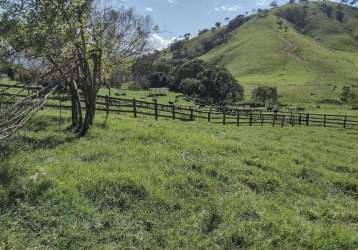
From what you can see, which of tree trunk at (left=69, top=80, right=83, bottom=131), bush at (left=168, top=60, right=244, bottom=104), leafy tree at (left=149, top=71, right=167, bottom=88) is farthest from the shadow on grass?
leafy tree at (left=149, top=71, right=167, bottom=88)

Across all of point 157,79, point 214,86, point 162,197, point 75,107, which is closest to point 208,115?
point 75,107

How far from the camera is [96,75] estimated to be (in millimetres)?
19875

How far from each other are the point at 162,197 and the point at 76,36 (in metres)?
8.65

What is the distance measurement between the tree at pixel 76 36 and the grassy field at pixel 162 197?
3.00 m

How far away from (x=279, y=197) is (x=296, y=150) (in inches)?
334

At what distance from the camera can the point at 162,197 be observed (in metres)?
12.0

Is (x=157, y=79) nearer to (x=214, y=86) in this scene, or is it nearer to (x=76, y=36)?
(x=214, y=86)

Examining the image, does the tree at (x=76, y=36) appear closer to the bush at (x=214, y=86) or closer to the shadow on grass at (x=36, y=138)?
the shadow on grass at (x=36, y=138)

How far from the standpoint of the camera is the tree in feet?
49.4

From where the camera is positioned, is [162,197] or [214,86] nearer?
[162,197]

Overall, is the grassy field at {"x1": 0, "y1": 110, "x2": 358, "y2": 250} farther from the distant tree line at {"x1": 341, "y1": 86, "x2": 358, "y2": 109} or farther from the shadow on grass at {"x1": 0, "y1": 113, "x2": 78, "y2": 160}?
the distant tree line at {"x1": 341, "y1": 86, "x2": 358, "y2": 109}

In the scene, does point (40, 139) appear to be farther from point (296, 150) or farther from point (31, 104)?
point (296, 150)

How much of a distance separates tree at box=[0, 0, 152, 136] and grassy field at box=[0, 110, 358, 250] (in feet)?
9.84

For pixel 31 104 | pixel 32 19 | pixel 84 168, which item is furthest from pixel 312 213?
pixel 32 19
